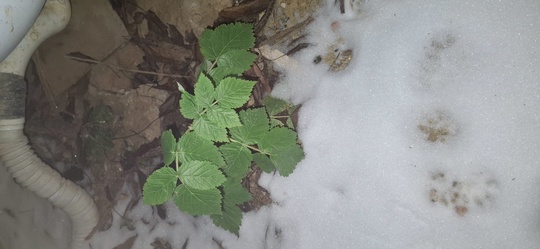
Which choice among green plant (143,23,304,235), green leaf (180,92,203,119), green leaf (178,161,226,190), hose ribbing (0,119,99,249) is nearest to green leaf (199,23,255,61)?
green plant (143,23,304,235)

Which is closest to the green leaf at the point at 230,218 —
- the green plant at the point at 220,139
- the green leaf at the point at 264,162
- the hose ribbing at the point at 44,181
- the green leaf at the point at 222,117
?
the green plant at the point at 220,139

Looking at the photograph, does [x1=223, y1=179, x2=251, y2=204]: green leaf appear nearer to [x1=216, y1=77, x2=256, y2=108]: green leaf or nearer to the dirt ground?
the dirt ground

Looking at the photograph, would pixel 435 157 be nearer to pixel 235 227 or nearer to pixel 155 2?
pixel 235 227

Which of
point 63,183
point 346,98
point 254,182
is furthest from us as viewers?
point 63,183

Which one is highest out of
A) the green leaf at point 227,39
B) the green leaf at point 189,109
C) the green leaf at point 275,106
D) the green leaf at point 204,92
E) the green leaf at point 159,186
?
the green leaf at point 227,39

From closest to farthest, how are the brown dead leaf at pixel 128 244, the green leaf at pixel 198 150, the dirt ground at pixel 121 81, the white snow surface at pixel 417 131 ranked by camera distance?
the white snow surface at pixel 417 131 → the green leaf at pixel 198 150 → the dirt ground at pixel 121 81 → the brown dead leaf at pixel 128 244

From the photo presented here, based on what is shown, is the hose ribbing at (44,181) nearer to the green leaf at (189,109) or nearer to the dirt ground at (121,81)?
the dirt ground at (121,81)

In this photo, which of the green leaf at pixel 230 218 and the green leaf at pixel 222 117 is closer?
the green leaf at pixel 222 117

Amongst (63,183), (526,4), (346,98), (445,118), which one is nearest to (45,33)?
(63,183)

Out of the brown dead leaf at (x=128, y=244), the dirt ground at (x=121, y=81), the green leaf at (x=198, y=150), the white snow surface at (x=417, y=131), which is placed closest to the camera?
the white snow surface at (x=417, y=131)
